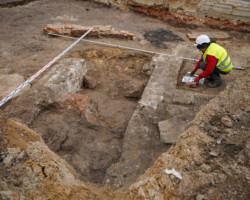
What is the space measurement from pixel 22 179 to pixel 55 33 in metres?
5.44

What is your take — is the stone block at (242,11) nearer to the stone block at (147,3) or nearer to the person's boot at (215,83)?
the stone block at (147,3)

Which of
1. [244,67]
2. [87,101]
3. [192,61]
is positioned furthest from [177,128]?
[244,67]

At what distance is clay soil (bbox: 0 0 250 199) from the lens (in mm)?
3072

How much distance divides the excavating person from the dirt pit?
154 cm

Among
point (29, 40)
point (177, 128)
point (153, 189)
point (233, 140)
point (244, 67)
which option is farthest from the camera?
point (29, 40)

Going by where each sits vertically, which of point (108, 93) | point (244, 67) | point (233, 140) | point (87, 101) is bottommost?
point (108, 93)

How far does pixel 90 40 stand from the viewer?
6227 mm

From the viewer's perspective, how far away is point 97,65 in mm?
5613

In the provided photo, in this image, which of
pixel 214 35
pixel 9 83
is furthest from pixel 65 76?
pixel 214 35

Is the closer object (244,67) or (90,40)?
(244,67)

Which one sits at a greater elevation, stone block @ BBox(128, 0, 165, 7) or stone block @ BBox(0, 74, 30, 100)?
stone block @ BBox(128, 0, 165, 7)

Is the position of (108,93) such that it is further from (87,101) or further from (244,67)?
(244,67)

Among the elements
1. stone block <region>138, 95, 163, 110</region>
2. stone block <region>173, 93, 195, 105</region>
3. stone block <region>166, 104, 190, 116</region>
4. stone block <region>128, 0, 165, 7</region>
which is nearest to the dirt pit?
stone block <region>138, 95, 163, 110</region>

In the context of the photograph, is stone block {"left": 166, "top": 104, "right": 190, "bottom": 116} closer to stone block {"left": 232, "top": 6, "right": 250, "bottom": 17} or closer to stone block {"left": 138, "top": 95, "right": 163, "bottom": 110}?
stone block {"left": 138, "top": 95, "right": 163, "bottom": 110}
